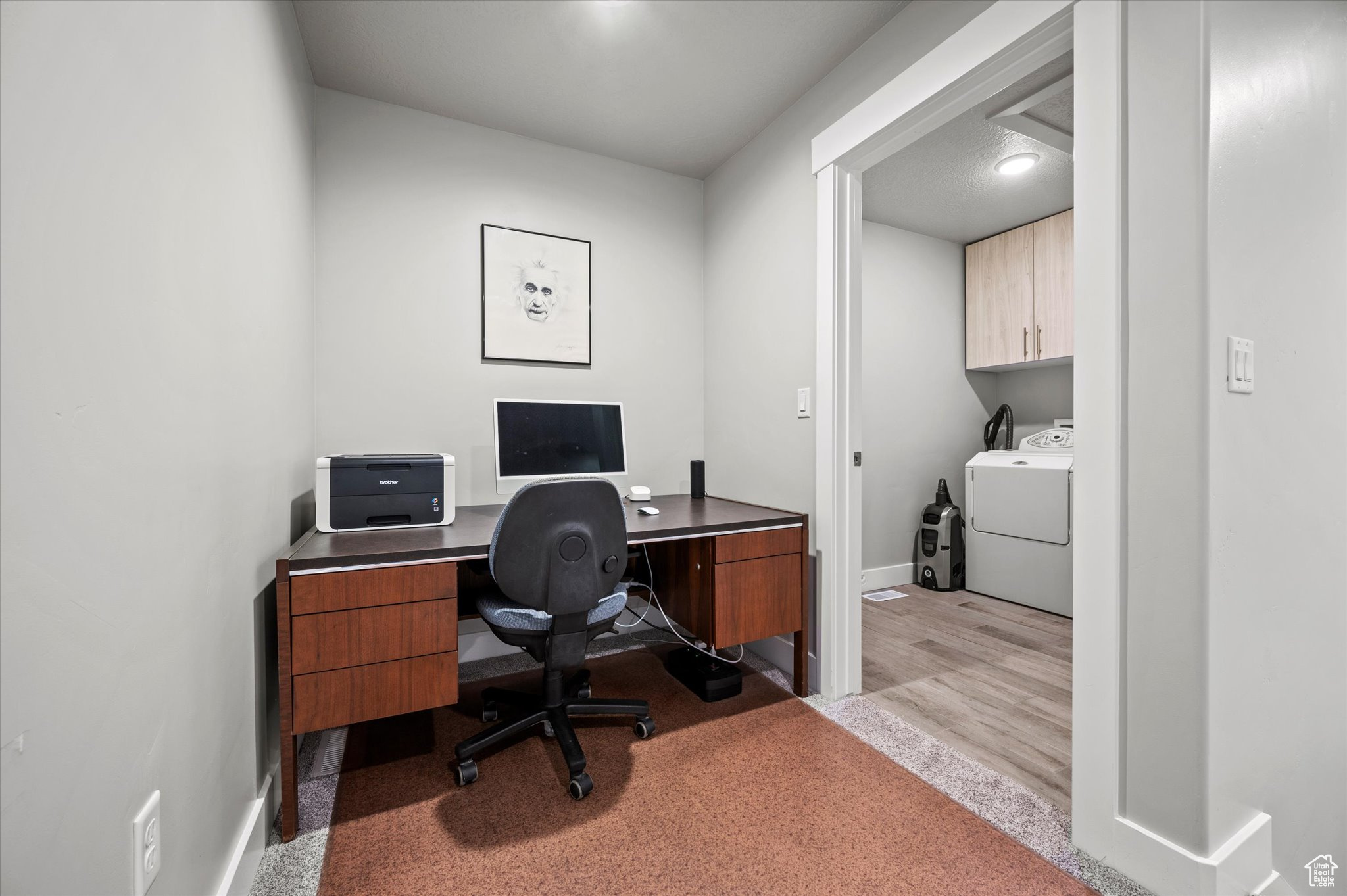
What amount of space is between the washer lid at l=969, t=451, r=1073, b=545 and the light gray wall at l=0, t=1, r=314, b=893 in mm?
3797

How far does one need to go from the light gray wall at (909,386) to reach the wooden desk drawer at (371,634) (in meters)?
2.98

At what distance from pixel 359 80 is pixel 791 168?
5.83 feet

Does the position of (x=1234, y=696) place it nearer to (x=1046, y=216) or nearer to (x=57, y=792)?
(x=57, y=792)

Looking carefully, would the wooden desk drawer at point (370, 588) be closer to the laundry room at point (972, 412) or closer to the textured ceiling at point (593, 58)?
the laundry room at point (972, 412)

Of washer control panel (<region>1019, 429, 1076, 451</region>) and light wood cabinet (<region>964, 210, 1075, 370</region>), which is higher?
light wood cabinet (<region>964, 210, 1075, 370</region>)

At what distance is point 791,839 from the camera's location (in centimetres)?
145

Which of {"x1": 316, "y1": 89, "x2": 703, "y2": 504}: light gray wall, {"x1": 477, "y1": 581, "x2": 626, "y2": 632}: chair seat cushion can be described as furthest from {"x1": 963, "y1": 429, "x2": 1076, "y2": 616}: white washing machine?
{"x1": 477, "y1": 581, "x2": 626, "y2": 632}: chair seat cushion

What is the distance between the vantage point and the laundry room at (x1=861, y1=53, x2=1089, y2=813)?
251 cm

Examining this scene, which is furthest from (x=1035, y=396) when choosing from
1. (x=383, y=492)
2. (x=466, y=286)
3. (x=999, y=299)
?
(x=383, y=492)

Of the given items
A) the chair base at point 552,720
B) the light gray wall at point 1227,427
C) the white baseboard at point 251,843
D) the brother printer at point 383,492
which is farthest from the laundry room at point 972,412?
the white baseboard at point 251,843

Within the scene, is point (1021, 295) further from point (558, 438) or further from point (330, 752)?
point (330, 752)

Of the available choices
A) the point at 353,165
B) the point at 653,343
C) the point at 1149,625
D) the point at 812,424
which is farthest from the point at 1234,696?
the point at 353,165

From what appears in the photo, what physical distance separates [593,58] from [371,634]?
6.94 ft

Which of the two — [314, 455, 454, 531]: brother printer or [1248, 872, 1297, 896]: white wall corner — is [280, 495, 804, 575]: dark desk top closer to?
[314, 455, 454, 531]: brother printer
